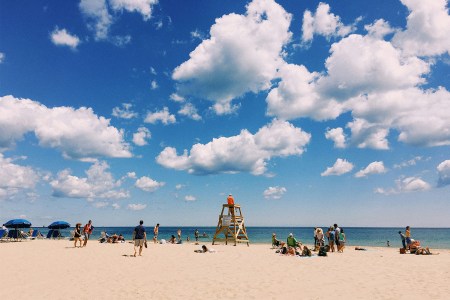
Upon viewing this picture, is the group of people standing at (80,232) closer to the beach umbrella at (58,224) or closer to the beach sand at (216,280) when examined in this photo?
the beach sand at (216,280)

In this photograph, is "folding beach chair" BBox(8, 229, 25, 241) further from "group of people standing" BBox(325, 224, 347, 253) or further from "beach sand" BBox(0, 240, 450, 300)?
"group of people standing" BBox(325, 224, 347, 253)

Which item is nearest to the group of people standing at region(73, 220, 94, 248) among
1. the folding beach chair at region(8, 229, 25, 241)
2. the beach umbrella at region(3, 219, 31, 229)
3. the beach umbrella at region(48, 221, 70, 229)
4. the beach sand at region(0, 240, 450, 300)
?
the beach sand at region(0, 240, 450, 300)

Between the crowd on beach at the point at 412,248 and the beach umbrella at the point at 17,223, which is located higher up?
the beach umbrella at the point at 17,223

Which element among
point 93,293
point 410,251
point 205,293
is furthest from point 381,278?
point 410,251

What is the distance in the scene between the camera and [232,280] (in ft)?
33.1

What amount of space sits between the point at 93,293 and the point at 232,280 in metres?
Result: 4.12

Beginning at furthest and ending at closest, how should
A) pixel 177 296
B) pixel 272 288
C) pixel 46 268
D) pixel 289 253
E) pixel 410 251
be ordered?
pixel 410 251, pixel 289 253, pixel 46 268, pixel 272 288, pixel 177 296

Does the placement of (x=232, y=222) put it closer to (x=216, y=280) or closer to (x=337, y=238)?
(x=337, y=238)

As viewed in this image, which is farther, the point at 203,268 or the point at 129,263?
the point at 129,263

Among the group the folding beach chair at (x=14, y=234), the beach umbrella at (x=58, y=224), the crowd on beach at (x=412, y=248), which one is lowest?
the crowd on beach at (x=412, y=248)

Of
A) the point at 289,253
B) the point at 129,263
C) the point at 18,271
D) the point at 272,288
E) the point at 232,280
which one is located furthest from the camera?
the point at 289,253

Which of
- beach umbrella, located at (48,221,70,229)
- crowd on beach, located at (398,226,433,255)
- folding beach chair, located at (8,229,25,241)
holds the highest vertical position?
beach umbrella, located at (48,221,70,229)

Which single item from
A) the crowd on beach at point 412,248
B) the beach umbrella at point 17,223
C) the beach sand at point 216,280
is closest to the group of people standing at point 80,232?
the beach sand at point 216,280

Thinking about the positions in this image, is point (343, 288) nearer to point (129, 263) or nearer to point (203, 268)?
point (203, 268)
